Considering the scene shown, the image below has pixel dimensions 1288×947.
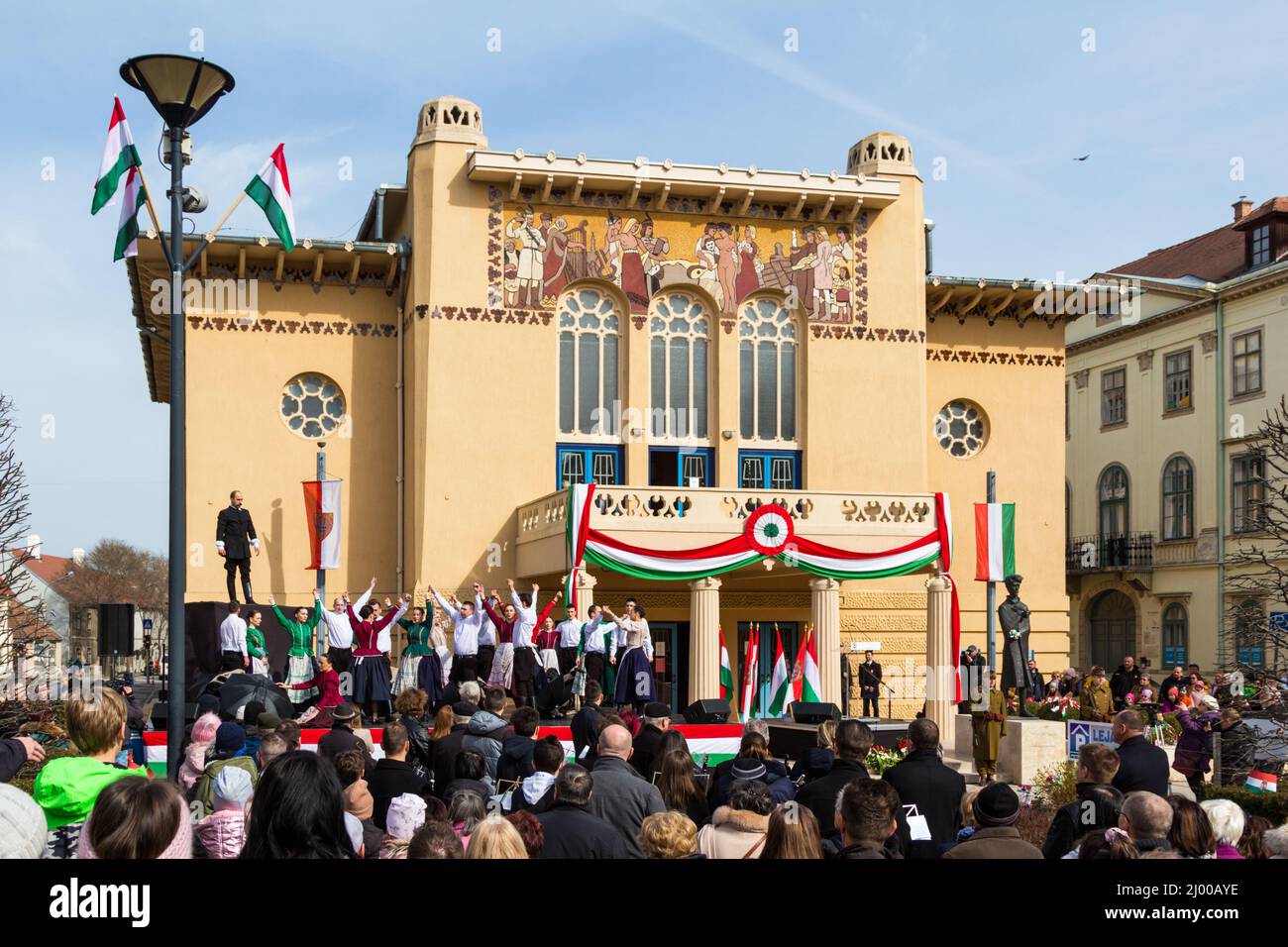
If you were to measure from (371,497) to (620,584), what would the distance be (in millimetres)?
6078

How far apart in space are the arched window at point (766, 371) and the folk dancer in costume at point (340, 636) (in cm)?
1441

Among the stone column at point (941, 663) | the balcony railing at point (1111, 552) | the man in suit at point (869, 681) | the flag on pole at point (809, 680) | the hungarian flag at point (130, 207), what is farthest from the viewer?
the balcony railing at point (1111, 552)

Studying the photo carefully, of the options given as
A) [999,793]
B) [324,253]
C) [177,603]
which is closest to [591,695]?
[177,603]

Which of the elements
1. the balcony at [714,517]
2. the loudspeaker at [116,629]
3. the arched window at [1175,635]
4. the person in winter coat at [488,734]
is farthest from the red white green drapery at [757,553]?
the arched window at [1175,635]

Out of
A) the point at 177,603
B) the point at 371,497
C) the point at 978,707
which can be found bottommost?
the point at 978,707

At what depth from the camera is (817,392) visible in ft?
111

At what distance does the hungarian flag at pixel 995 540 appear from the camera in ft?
99.6

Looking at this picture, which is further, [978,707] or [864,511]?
[864,511]

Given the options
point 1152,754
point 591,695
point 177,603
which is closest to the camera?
point 1152,754

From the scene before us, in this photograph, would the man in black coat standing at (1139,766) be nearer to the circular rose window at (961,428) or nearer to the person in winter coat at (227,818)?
the person in winter coat at (227,818)

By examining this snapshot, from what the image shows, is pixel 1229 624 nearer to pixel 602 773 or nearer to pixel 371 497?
pixel 371 497

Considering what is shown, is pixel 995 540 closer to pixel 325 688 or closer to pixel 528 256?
pixel 528 256

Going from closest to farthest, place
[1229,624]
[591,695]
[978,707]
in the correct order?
[591,695] → [978,707] → [1229,624]

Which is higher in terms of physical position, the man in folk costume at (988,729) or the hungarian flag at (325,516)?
the hungarian flag at (325,516)
